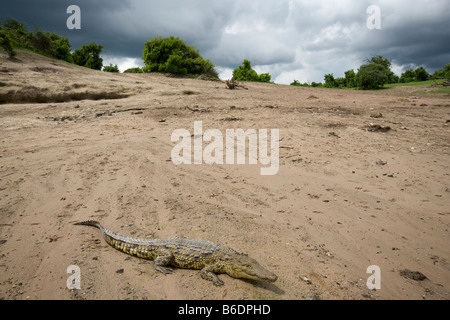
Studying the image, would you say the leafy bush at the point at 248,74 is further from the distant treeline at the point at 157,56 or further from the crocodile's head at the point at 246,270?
the crocodile's head at the point at 246,270

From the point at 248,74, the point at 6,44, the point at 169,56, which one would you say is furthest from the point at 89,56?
the point at 248,74

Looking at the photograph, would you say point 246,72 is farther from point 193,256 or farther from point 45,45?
point 193,256

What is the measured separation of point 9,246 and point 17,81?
13123 millimetres

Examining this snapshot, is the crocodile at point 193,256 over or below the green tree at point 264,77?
below

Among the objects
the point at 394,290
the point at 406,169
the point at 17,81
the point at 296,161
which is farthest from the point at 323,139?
the point at 17,81

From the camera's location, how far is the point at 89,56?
27.2 metres

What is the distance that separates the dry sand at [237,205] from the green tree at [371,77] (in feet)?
48.1

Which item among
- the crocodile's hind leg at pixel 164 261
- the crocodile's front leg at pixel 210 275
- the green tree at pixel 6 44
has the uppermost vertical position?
the green tree at pixel 6 44

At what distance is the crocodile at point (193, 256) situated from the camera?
112 inches

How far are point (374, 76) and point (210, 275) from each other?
25471mm

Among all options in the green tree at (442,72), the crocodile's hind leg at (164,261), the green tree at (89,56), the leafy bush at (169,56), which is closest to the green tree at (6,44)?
the leafy bush at (169,56)

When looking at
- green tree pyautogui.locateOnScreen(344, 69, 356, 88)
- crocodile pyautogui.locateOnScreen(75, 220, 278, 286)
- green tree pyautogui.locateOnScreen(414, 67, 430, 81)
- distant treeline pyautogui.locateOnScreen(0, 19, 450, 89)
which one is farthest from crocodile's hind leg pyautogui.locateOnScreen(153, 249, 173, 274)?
green tree pyautogui.locateOnScreen(414, 67, 430, 81)

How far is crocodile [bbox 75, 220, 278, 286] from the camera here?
285 centimetres
